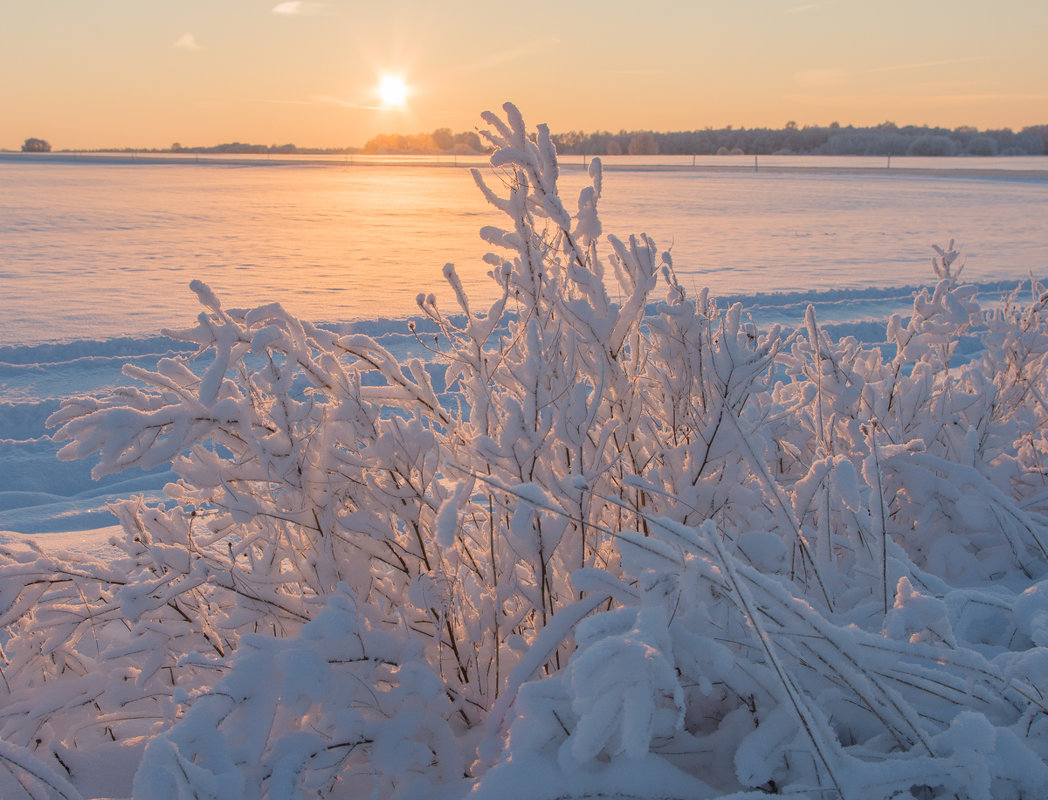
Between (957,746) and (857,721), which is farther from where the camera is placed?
(857,721)

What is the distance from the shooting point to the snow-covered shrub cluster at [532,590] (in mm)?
1160

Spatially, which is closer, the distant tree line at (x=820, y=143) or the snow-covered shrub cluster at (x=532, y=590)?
the snow-covered shrub cluster at (x=532, y=590)

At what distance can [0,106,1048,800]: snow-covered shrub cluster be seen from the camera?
1160 millimetres

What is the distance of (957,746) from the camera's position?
1089 mm

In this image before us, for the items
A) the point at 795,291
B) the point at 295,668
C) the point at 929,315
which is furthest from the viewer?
the point at 795,291

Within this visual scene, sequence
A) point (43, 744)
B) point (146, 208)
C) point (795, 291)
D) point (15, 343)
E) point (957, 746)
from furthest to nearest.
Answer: point (146, 208) → point (795, 291) → point (15, 343) → point (43, 744) → point (957, 746)

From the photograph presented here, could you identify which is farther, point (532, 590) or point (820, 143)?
point (820, 143)

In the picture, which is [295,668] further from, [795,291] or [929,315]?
[795,291]

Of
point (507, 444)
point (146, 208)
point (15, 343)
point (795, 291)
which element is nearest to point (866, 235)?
point (795, 291)

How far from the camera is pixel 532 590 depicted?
1.79 m

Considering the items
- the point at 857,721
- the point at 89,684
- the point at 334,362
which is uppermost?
the point at 334,362

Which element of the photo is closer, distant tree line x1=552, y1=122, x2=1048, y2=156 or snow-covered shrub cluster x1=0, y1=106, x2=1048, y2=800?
snow-covered shrub cluster x1=0, y1=106, x2=1048, y2=800

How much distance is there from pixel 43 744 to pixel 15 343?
6.19 meters

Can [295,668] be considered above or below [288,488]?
below
